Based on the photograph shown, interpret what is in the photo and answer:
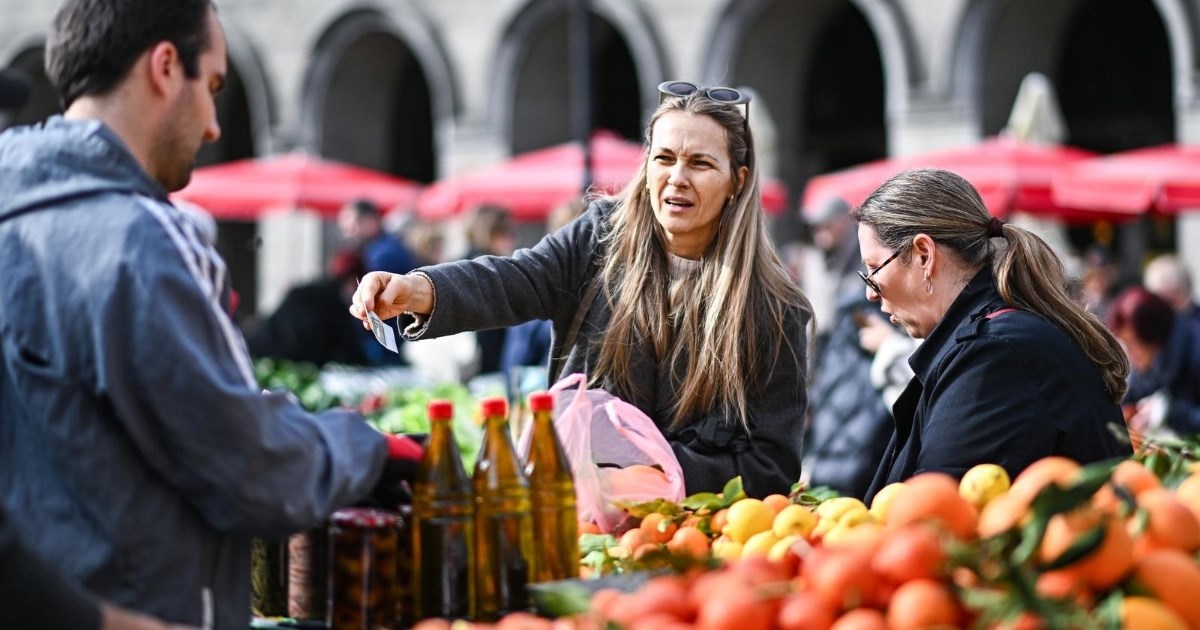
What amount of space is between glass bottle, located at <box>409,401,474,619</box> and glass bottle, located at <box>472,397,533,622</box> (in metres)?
0.02

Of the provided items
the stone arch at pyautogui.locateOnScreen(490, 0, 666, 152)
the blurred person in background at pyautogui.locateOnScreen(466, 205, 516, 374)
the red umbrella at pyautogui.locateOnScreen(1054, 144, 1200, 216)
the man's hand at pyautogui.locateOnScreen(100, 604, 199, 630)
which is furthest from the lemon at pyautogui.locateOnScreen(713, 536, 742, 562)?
the stone arch at pyautogui.locateOnScreen(490, 0, 666, 152)

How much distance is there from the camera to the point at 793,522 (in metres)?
2.94

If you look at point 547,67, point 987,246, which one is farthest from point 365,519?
point 547,67

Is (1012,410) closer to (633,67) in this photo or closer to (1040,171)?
(1040,171)

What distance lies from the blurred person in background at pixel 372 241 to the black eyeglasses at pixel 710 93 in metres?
6.10

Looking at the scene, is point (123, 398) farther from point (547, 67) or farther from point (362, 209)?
point (547, 67)

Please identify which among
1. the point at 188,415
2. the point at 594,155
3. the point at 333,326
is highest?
the point at 188,415

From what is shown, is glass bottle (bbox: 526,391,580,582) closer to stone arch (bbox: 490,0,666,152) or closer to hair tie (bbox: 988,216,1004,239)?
hair tie (bbox: 988,216,1004,239)

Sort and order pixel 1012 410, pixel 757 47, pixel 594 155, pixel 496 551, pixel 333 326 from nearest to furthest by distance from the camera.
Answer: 1. pixel 496 551
2. pixel 1012 410
3. pixel 333 326
4. pixel 594 155
5. pixel 757 47

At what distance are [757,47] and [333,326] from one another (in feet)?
24.9

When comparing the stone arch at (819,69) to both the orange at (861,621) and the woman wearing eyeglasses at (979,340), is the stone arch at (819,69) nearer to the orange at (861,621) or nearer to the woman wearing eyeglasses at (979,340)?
the woman wearing eyeglasses at (979,340)

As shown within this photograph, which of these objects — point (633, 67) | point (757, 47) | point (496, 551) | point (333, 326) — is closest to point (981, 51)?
point (757, 47)

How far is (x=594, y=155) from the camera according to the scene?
12.1 meters

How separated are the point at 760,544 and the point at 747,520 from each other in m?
0.20
